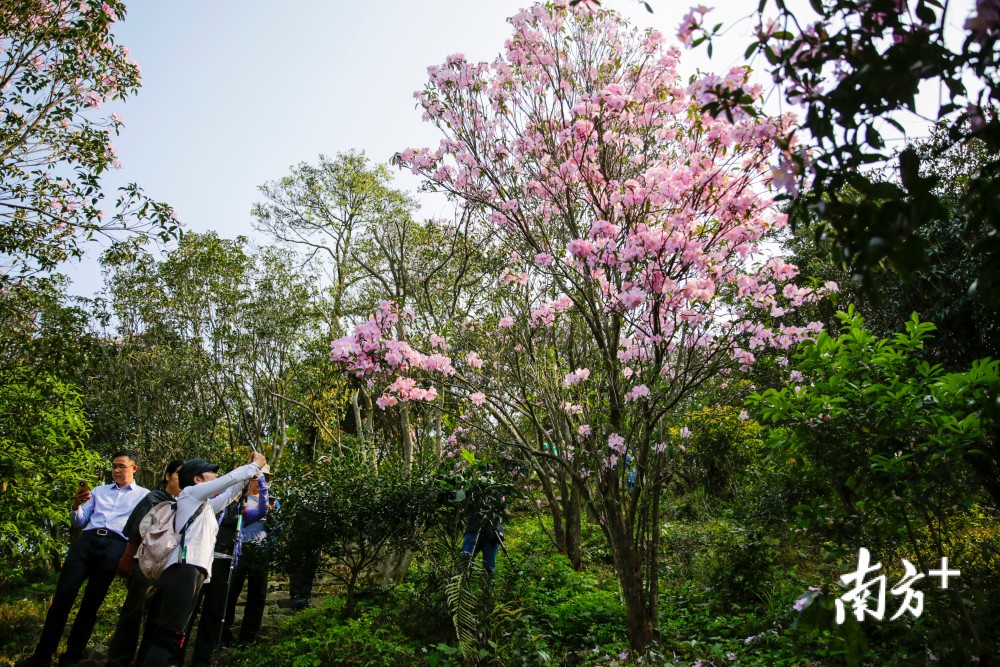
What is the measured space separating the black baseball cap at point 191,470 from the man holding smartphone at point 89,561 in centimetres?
104

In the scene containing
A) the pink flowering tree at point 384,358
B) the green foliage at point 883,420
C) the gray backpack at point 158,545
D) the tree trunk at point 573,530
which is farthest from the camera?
the tree trunk at point 573,530

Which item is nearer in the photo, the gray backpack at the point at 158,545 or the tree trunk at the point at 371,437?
the gray backpack at the point at 158,545

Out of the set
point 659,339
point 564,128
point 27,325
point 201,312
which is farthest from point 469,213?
point 201,312

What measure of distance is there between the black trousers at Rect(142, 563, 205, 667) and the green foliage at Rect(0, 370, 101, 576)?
307 cm

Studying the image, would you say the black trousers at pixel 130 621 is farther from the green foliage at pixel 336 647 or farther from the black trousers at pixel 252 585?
the black trousers at pixel 252 585

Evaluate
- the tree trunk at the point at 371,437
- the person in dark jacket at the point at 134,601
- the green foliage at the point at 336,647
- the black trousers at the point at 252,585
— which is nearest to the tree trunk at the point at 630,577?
the green foliage at the point at 336,647

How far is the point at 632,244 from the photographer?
4.72m

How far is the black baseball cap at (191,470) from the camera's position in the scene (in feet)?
13.7

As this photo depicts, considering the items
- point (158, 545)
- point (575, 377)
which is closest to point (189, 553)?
point (158, 545)

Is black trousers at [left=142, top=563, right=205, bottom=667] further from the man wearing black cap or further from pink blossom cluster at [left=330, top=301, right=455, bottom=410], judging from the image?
pink blossom cluster at [left=330, top=301, right=455, bottom=410]

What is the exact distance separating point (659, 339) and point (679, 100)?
2.03 m

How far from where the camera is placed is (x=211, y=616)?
16.6 ft

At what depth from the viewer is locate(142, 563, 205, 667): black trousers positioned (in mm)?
3592

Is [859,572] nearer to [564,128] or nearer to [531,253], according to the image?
[564,128]
